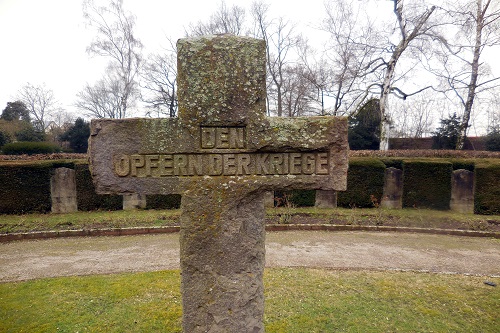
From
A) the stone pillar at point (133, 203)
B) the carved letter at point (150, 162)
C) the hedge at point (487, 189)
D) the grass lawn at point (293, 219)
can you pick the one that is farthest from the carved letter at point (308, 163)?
the hedge at point (487, 189)

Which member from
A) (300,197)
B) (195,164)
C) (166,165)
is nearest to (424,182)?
(300,197)

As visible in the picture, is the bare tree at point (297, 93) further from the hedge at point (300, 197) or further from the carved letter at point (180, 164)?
the carved letter at point (180, 164)

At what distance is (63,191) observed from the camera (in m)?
11.7

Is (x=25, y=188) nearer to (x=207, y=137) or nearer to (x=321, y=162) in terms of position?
(x=207, y=137)

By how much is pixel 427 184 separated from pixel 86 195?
42.5 ft

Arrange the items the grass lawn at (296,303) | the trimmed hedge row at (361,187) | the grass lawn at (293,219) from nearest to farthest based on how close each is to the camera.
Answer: the grass lawn at (296,303), the grass lawn at (293,219), the trimmed hedge row at (361,187)

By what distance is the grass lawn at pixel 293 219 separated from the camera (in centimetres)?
941

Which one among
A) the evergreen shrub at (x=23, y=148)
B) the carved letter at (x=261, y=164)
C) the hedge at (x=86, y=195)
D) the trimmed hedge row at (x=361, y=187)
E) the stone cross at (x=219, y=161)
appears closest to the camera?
the stone cross at (x=219, y=161)

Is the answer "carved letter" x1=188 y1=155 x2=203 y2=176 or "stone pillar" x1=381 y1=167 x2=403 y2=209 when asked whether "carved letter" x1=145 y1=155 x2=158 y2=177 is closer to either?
"carved letter" x1=188 y1=155 x2=203 y2=176

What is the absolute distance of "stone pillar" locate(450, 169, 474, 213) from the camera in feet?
37.4

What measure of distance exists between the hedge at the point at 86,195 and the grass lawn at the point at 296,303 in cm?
678

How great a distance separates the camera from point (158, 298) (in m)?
4.66

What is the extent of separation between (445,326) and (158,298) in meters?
3.95

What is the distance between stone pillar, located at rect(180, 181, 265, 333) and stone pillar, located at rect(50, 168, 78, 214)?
1114 cm
